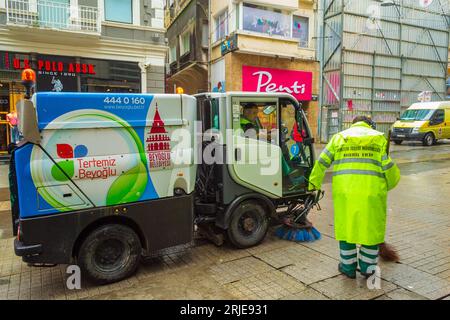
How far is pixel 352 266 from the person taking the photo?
3926 mm

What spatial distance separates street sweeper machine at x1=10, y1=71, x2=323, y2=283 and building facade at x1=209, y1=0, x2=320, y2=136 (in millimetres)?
10544

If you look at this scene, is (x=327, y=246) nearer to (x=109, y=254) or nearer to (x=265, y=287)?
(x=265, y=287)

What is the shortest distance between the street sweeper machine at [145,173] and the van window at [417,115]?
16.2 meters

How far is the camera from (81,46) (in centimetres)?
1288

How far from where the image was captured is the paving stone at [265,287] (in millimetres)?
3592

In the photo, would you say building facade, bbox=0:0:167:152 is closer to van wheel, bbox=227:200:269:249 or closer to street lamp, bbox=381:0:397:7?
van wheel, bbox=227:200:269:249

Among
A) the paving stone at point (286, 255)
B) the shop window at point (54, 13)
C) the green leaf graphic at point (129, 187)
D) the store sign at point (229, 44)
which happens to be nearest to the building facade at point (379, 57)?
the store sign at point (229, 44)

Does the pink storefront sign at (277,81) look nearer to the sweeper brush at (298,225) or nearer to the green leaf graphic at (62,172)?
the sweeper brush at (298,225)

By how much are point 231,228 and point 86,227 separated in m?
1.84

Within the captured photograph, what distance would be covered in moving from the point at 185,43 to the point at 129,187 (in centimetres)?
1857

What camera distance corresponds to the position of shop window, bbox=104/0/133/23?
1336 cm

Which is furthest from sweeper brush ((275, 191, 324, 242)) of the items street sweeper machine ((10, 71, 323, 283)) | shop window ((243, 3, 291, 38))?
shop window ((243, 3, 291, 38))

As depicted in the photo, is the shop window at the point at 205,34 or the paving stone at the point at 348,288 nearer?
the paving stone at the point at 348,288
